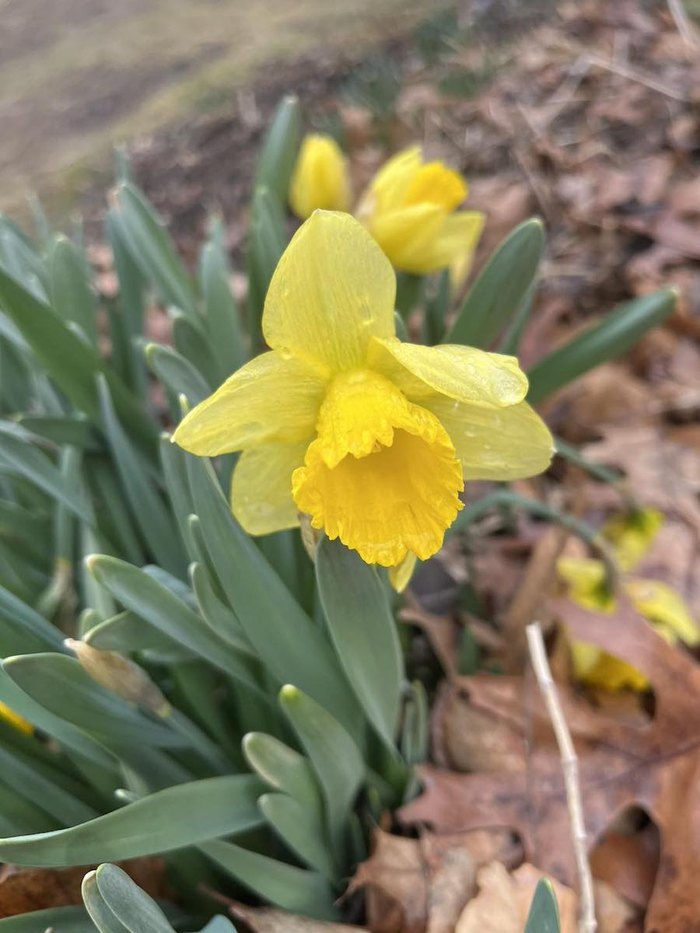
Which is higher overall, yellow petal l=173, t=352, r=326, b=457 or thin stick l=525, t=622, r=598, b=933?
yellow petal l=173, t=352, r=326, b=457

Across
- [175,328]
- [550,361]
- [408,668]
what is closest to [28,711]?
[175,328]

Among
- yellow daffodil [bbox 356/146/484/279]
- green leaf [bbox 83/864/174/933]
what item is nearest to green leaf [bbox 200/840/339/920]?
green leaf [bbox 83/864/174/933]

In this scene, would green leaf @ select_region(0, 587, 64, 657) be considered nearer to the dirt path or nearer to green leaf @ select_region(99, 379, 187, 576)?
green leaf @ select_region(99, 379, 187, 576)

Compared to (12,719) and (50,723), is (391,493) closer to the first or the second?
(50,723)

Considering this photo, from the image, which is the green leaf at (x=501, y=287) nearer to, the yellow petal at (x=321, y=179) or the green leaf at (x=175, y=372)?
the green leaf at (x=175, y=372)

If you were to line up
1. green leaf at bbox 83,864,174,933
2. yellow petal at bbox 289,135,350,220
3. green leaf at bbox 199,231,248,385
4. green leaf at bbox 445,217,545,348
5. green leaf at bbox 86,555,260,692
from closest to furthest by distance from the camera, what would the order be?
1. green leaf at bbox 83,864,174,933
2. green leaf at bbox 86,555,260,692
3. green leaf at bbox 445,217,545,348
4. green leaf at bbox 199,231,248,385
5. yellow petal at bbox 289,135,350,220
